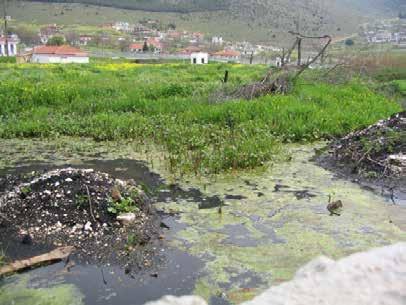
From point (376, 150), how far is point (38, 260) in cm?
567

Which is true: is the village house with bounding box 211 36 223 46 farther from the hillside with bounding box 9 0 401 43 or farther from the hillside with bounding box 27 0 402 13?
the hillside with bounding box 27 0 402 13

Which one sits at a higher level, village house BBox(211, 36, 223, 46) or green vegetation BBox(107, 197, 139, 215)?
green vegetation BBox(107, 197, 139, 215)

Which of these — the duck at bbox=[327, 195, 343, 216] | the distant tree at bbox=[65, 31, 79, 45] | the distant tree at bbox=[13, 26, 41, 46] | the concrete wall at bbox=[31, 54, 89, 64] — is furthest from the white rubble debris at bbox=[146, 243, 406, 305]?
the distant tree at bbox=[13, 26, 41, 46]

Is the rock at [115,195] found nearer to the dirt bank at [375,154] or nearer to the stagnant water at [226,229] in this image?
the stagnant water at [226,229]

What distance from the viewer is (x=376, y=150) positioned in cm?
841

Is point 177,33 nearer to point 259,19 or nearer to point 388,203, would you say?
point 259,19

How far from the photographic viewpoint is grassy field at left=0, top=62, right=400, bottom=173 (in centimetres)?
880

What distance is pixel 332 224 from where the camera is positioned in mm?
5992

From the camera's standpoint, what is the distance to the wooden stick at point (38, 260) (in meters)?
4.65

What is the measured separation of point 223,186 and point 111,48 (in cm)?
7524

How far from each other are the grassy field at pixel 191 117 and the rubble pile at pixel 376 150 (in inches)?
46.6

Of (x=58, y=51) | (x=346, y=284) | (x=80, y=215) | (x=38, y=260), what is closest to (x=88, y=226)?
(x=80, y=215)

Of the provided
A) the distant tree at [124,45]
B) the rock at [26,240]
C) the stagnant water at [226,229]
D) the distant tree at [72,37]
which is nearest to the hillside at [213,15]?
the distant tree at [72,37]

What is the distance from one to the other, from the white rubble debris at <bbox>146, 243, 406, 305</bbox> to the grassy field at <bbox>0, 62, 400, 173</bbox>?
6.25 m
